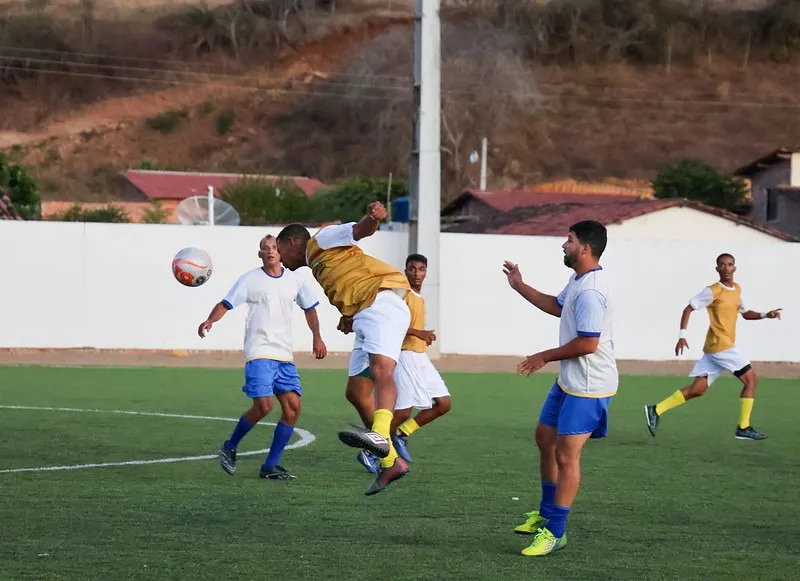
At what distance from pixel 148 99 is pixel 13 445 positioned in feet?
321

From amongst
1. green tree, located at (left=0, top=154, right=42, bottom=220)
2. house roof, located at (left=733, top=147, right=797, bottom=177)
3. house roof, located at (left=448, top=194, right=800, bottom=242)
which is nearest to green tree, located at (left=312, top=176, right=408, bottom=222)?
green tree, located at (left=0, top=154, right=42, bottom=220)

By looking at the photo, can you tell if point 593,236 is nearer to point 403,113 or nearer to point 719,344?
point 719,344

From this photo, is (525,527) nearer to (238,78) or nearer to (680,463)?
(680,463)

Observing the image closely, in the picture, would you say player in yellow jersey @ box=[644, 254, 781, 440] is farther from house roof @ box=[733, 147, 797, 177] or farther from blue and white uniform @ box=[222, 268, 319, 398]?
house roof @ box=[733, 147, 797, 177]

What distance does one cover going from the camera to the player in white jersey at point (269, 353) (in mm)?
10945

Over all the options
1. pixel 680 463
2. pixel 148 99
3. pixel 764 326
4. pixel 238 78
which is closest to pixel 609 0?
pixel 238 78

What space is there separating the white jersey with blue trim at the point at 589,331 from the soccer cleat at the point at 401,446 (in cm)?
408

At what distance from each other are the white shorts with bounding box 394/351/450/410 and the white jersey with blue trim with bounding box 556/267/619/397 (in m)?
4.48

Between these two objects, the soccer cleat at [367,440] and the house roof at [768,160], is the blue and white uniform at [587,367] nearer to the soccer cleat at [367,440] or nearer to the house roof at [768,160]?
the soccer cleat at [367,440]

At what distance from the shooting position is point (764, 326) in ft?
94.7

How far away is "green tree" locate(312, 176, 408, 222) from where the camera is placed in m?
62.8

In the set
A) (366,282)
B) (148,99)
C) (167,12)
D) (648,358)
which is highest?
(167,12)

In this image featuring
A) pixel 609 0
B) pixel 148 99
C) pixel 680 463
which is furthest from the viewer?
pixel 609 0

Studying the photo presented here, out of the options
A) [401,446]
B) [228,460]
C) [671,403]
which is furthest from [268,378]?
[671,403]
